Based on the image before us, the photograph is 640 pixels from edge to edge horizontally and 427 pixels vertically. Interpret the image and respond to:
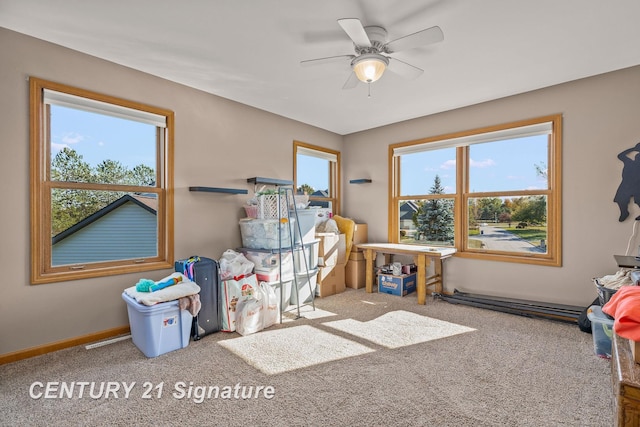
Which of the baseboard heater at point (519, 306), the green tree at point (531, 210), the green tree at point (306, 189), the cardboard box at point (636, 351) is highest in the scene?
the green tree at point (306, 189)

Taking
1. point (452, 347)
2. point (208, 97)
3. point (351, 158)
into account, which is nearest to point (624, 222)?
point (452, 347)

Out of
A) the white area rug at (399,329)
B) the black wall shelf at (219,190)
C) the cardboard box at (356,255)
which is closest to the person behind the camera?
the white area rug at (399,329)

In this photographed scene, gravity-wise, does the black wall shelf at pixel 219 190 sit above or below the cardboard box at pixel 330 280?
above

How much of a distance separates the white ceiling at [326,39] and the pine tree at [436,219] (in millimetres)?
1476

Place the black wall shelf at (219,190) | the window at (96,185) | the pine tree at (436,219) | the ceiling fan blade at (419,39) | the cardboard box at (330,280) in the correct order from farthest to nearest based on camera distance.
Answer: the pine tree at (436,219) → the cardboard box at (330,280) → the black wall shelf at (219,190) → the window at (96,185) → the ceiling fan blade at (419,39)

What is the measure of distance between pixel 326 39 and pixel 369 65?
41cm

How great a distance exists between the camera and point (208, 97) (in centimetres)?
362

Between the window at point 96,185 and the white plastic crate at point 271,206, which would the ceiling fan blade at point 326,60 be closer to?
the white plastic crate at point 271,206

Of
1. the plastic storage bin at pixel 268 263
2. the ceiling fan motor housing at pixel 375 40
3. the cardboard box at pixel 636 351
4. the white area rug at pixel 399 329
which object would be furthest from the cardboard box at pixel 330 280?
the cardboard box at pixel 636 351

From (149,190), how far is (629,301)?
3.75 metres

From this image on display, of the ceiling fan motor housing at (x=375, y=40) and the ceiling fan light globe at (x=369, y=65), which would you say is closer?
the ceiling fan motor housing at (x=375, y=40)

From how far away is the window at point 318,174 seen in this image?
15.8 feet

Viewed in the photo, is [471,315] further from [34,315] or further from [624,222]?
[34,315]

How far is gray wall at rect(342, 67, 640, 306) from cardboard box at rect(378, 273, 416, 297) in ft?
2.66
